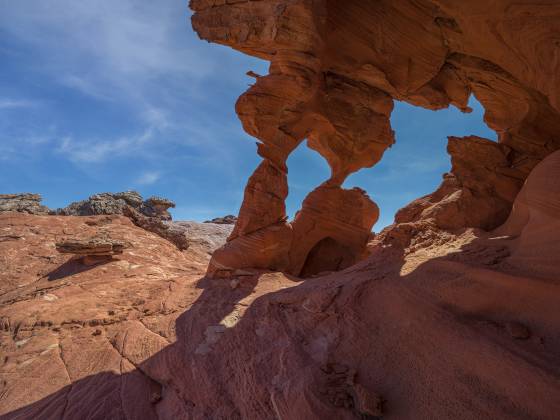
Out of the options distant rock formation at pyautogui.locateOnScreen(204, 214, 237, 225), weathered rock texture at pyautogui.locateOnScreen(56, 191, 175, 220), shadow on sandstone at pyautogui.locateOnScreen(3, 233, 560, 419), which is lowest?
shadow on sandstone at pyautogui.locateOnScreen(3, 233, 560, 419)

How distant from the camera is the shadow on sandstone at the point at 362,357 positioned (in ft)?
6.64

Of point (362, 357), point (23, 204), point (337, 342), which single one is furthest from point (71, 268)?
point (23, 204)

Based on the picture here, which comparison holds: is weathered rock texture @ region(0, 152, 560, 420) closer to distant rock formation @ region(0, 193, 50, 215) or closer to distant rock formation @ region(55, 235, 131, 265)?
distant rock formation @ region(55, 235, 131, 265)

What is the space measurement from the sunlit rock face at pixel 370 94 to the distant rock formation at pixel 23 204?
42.8ft

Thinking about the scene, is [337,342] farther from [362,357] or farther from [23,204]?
[23,204]

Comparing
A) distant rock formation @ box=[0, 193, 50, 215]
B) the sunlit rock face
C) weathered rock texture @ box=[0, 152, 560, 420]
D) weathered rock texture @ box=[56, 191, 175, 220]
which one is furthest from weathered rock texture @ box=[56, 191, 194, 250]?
the sunlit rock face

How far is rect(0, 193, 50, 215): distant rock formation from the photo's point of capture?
14.3 m

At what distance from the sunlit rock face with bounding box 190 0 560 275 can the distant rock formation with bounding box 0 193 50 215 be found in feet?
42.8

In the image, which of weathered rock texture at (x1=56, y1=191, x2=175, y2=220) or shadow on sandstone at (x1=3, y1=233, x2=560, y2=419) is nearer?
shadow on sandstone at (x1=3, y1=233, x2=560, y2=419)

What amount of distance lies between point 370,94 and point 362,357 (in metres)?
5.74

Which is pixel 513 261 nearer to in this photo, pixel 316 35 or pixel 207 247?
pixel 316 35

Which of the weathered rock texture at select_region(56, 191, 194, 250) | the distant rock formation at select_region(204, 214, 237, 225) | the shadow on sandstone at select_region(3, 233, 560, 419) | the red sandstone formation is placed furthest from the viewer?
the distant rock formation at select_region(204, 214, 237, 225)

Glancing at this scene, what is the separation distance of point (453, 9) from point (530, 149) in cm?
228

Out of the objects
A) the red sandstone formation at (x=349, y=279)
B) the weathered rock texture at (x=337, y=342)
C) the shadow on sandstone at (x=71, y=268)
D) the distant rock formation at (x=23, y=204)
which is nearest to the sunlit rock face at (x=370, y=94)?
the red sandstone formation at (x=349, y=279)
